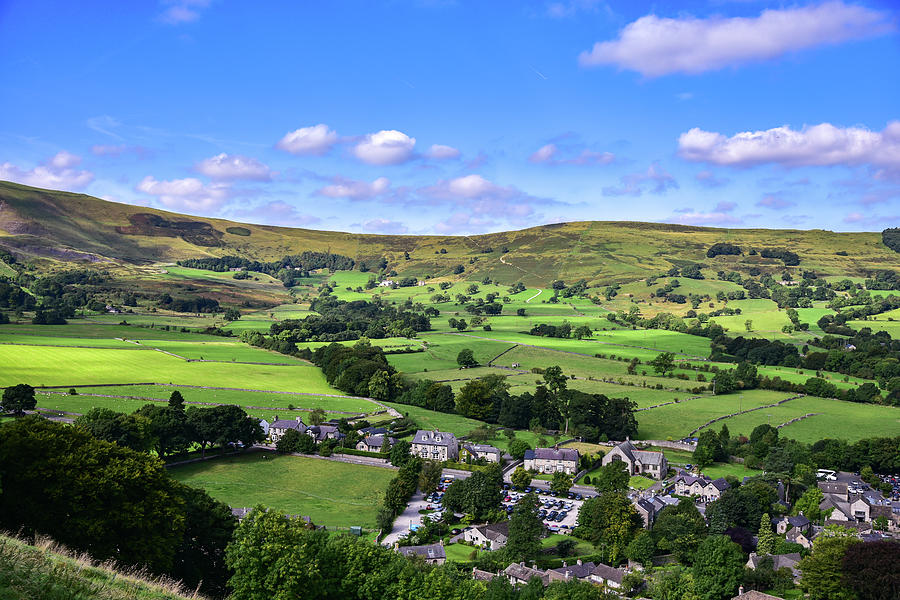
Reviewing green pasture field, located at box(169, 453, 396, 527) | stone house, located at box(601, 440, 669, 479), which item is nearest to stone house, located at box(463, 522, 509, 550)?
green pasture field, located at box(169, 453, 396, 527)

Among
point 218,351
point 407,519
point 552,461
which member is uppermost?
point 218,351

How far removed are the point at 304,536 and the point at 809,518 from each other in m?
41.9

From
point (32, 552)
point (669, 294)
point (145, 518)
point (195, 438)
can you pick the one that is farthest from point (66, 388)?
point (669, 294)

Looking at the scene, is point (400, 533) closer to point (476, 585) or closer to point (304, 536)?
point (476, 585)

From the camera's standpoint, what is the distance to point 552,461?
6444 centimetres

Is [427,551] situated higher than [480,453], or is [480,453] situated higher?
[480,453]

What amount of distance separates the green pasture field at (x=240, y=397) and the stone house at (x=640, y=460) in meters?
27.6

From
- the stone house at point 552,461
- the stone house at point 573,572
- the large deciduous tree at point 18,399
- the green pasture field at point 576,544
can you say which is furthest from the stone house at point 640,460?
the large deciduous tree at point 18,399

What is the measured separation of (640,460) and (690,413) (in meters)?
18.4

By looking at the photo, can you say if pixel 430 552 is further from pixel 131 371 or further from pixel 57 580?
pixel 131 371

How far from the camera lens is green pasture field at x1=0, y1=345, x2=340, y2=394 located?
76575 millimetres

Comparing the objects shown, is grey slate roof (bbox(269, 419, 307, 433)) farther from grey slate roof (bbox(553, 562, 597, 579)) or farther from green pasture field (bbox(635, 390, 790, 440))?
green pasture field (bbox(635, 390, 790, 440))

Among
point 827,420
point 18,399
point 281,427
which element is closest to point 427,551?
point 281,427

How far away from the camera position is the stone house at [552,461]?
210ft
